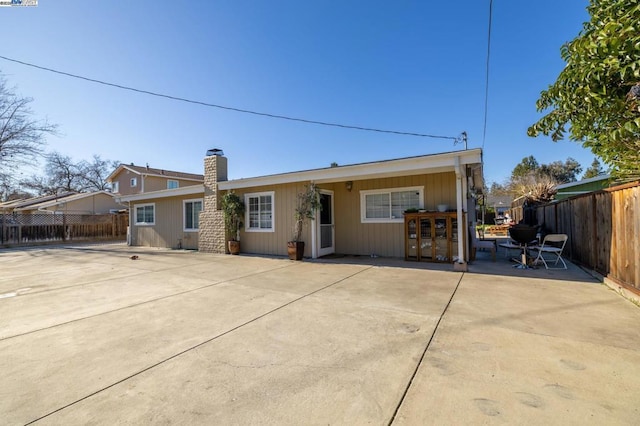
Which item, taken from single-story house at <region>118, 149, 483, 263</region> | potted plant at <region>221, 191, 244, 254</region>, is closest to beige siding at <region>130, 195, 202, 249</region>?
single-story house at <region>118, 149, 483, 263</region>

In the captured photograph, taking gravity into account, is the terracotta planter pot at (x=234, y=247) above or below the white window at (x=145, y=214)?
below

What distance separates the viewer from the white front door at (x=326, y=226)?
8.95 metres

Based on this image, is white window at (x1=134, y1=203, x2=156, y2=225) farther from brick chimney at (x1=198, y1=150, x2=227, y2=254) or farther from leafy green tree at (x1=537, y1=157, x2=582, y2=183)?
leafy green tree at (x1=537, y1=157, x2=582, y2=183)

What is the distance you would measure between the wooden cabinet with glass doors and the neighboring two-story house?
21503mm

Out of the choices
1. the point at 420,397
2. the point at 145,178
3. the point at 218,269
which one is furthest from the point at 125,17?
the point at 145,178

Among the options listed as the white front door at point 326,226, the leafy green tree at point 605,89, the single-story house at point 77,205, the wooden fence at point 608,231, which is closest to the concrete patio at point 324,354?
the wooden fence at point 608,231

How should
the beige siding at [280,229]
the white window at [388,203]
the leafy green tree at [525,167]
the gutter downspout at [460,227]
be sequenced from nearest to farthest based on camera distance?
the gutter downspout at [460,227]
the white window at [388,203]
the beige siding at [280,229]
the leafy green tree at [525,167]

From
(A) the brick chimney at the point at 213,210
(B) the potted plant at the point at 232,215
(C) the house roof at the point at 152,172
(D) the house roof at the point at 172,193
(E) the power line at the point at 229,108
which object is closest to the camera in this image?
(E) the power line at the point at 229,108

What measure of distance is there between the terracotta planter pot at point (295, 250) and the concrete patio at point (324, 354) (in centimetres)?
328

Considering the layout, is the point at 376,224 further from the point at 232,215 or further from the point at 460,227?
the point at 232,215

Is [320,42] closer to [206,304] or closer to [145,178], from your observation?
[206,304]

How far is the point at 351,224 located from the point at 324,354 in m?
6.85

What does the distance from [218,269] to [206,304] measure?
3.00 meters

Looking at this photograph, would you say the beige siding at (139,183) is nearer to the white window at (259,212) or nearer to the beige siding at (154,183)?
the beige siding at (154,183)
